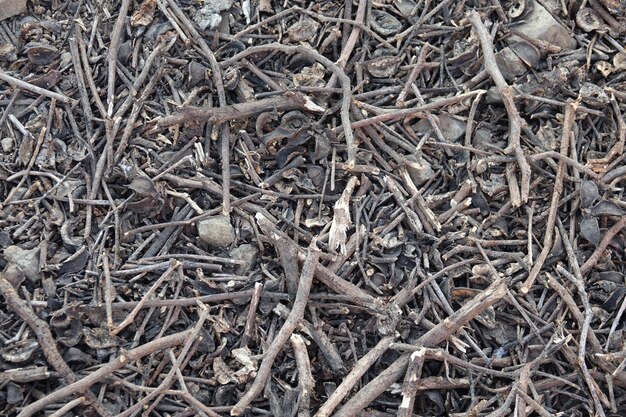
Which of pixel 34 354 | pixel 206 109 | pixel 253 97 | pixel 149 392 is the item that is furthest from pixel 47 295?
pixel 253 97

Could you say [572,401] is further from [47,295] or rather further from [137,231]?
[47,295]

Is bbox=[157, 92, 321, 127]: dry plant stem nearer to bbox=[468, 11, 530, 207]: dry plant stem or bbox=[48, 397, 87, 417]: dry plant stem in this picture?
bbox=[468, 11, 530, 207]: dry plant stem

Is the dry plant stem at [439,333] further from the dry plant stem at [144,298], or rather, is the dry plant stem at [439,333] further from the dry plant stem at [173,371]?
the dry plant stem at [144,298]

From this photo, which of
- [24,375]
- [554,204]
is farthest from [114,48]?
[554,204]

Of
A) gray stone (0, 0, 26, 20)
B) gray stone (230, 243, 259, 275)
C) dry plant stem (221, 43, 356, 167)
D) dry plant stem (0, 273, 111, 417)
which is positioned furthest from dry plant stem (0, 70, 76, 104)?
gray stone (230, 243, 259, 275)

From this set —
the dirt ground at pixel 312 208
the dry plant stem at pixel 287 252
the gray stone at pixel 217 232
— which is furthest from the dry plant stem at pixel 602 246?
the gray stone at pixel 217 232
